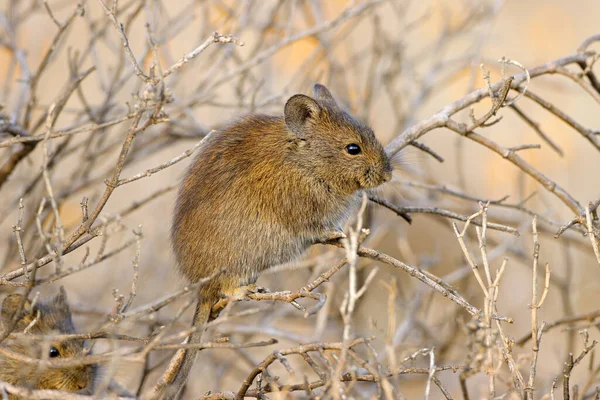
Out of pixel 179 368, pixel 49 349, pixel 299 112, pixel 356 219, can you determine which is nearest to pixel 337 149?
pixel 299 112

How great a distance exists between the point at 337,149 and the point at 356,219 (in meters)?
0.70

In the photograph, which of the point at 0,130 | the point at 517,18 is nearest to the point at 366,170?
the point at 0,130

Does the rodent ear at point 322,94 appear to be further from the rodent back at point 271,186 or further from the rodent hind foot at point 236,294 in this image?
the rodent hind foot at point 236,294

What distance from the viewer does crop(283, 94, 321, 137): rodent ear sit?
4.04m

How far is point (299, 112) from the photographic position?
4.12 meters

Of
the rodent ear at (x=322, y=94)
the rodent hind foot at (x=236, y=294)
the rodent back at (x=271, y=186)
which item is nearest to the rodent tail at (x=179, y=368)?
the rodent hind foot at (x=236, y=294)

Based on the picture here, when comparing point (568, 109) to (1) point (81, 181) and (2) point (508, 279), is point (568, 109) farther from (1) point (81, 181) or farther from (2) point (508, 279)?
(1) point (81, 181)

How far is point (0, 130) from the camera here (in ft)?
13.4

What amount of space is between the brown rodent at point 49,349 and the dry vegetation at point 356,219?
258 millimetres

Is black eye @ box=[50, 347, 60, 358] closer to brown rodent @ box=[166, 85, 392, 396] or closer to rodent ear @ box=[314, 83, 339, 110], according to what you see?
brown rodent @ box=[166, 85, 392, 396]

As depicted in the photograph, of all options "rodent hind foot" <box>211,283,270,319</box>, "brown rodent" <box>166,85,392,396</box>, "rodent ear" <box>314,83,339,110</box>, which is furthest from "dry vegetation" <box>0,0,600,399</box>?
"rodent ear" <box>314,83,339,110</box>

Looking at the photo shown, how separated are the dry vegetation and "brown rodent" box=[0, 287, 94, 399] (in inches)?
10.2

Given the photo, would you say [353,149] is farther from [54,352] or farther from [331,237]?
[54,352]

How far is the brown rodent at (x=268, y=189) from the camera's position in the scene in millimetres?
3777
